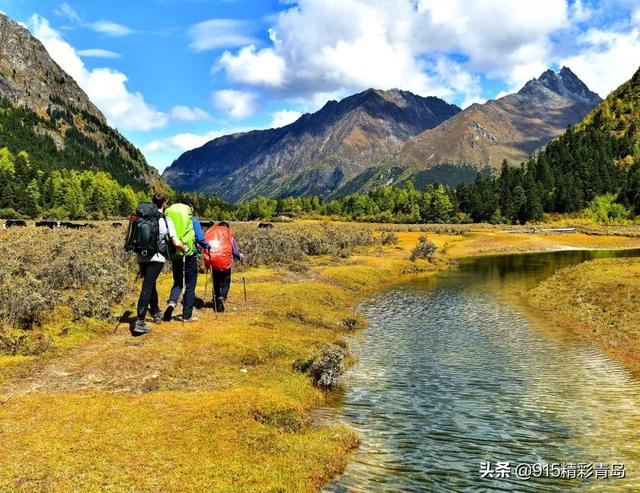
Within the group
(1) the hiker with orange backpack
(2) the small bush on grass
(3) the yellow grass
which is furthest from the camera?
(2) the small bush on grass

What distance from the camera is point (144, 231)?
1769 cm

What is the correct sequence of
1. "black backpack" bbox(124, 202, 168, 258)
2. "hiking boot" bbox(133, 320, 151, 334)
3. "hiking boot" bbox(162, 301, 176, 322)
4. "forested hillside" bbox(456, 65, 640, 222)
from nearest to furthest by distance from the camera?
"black backpack" bbox(124, 202, 168, 258) < "hiking boot" bbox(133, 320, 151, 334) < "hiking boot" bbox(162, 301, 176, 322) < "forested hillside" bbox(456, 65, 640, 222)

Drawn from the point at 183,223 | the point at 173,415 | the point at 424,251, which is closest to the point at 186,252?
the point at 183,223

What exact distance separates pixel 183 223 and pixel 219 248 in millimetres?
4179

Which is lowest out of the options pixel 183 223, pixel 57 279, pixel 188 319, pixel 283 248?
pixel 188 319

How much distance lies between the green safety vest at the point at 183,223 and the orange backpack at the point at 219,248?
3.47 meters

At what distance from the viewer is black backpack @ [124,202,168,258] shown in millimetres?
17719

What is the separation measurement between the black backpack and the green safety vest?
1309 mm

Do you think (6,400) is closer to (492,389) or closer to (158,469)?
(158,469)

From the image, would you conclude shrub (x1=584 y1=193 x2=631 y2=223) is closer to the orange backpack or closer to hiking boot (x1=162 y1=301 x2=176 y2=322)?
the orange backpack

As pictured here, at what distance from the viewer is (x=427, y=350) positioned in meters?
23.2

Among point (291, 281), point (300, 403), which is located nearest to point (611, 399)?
point (300, 403)

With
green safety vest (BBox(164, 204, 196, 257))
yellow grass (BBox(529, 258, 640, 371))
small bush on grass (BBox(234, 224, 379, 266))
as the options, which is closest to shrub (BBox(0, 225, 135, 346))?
green safety vest (BBox(164, 204, 196, 257))

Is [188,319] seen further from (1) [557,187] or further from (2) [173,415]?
(1) [557,187]
